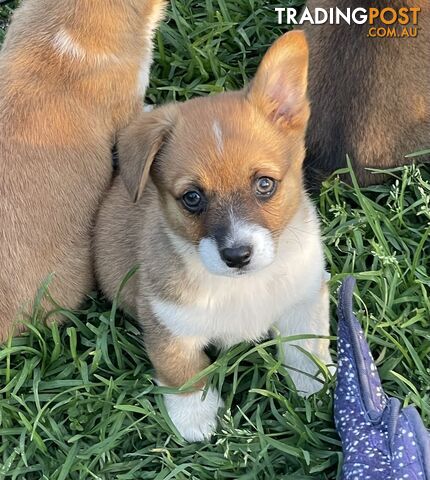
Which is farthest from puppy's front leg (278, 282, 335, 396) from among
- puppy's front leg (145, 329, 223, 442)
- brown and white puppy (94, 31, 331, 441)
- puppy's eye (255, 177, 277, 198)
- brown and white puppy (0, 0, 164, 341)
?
brown and white puppy (0, 0, 164, 341)

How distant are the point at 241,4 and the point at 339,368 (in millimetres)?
2964

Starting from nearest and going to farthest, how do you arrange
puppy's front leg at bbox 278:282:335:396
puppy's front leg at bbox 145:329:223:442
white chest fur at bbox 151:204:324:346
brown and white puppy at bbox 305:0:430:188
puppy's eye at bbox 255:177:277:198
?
puppy's eye at bbox 255:177:277:198 → white chest fur at bbox 151:204:324:346 → puppy's front leg at bbox 145:329:223:442 → puppy's front leg at bbox 278:282:335:396 → brown and white puppy at bbox 305:0:430:188

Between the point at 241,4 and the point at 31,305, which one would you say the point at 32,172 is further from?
the point at 241,4

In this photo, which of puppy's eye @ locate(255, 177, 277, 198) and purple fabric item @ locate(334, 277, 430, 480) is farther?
purple fabric item @ locate(334, 277, 430, 480)

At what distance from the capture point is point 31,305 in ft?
14.4

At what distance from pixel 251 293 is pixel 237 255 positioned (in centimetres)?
62

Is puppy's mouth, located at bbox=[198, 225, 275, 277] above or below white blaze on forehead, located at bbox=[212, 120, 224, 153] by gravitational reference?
below

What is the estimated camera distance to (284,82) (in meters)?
3.55

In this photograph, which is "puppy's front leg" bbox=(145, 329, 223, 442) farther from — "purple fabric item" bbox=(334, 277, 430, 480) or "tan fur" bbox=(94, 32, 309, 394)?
"purple fabric item" bbox=(334, 277, 430, 480)

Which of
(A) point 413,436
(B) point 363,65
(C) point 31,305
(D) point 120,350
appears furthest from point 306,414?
(B) point 363,65

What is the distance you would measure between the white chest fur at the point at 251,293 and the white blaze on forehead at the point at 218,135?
0.59 m

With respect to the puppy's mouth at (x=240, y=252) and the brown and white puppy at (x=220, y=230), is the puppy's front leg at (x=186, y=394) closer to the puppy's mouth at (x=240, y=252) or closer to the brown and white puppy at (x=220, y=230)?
the brown and white puppy at (x=220, y=230)

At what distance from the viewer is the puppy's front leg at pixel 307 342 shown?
13.5ft

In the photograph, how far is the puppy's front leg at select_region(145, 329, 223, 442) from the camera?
4.01m
